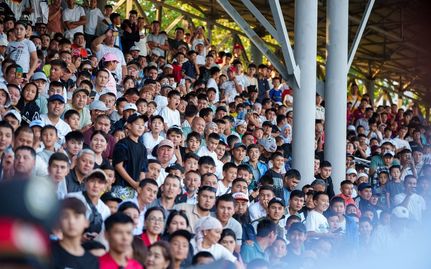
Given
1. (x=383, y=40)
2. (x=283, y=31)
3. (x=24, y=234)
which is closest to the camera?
(x=24, y=234)

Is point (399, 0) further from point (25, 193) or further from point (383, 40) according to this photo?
point (25, 193)

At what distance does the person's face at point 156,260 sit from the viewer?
4.09 m

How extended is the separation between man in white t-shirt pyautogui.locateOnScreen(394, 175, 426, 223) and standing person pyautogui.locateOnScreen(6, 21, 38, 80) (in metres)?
5.09

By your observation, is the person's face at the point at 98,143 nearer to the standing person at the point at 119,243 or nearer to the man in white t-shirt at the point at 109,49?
the standing person at the point at 119,243

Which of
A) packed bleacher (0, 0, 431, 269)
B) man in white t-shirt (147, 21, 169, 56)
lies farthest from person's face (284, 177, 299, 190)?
man in white t-shirt (147, 21, 169, 56)

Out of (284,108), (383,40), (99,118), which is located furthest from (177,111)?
(383,40)

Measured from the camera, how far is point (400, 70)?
2698 cm

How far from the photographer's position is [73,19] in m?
13.2

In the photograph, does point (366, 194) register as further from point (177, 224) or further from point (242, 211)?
point (177, 224)

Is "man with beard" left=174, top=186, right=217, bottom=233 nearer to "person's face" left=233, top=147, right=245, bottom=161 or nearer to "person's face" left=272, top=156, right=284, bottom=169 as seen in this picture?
"person's face" left=233, top=147, right=245, bottom=161

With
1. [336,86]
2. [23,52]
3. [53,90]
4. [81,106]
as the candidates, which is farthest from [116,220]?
[336,86]

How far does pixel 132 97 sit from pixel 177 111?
2.17 feet

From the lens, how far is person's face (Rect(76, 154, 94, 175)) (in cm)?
610

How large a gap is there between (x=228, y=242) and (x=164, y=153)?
2.33 meters
